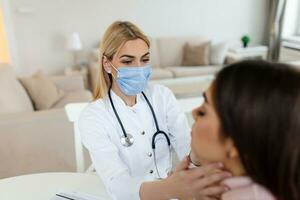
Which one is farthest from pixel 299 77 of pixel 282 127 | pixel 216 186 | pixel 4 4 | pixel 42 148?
pixel 4 4

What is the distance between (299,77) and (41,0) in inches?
168

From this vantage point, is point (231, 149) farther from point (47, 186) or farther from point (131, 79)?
point (47, 186)

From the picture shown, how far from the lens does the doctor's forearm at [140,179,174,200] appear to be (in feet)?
2.68

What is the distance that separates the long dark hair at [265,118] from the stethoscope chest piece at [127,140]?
2.04ft

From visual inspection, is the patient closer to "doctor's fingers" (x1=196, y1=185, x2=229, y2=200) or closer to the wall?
"doctor's fingers" (x1=196, y1=185, x2=229, y2=200)

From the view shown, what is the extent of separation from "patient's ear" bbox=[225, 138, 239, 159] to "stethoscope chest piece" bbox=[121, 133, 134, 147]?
60 cm

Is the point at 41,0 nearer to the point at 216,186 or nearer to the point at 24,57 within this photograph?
the point at 24,57

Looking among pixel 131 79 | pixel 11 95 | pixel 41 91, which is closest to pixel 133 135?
pixel 131 79

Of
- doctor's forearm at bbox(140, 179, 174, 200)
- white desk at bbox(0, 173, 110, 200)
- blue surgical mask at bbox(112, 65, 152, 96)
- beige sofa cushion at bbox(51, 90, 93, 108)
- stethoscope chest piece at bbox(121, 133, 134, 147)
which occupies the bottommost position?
beige sofa cushion at bbox(51, 90, 93, 108)

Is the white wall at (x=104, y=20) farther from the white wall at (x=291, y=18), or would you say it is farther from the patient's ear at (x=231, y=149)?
the patient's ear at (x=231, y=149)

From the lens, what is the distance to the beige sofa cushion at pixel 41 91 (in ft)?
9.70

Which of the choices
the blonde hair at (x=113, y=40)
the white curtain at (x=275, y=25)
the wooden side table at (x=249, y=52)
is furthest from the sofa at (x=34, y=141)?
the white curtain at (x=275, y=25)

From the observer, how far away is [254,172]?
0.65 meters

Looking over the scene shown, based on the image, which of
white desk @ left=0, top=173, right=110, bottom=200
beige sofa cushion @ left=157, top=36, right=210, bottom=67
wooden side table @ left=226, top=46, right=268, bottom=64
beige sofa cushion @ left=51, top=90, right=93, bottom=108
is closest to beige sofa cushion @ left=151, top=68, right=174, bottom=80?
beige sofa cushion @ left=157, top=36, right=210, bottom=67
